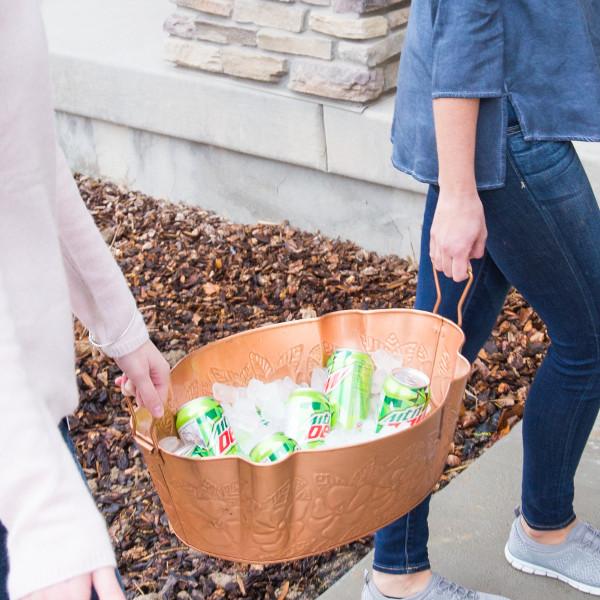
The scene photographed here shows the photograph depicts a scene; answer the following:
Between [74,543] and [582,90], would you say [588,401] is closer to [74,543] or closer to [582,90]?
[582,90]

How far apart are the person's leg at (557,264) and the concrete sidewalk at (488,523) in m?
0.43

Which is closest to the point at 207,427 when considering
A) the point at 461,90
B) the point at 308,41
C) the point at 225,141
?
the point at 461,90

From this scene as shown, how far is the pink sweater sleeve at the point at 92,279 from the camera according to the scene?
1377 mm

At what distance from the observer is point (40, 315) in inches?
46.3

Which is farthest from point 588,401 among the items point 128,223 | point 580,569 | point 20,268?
point 128,223

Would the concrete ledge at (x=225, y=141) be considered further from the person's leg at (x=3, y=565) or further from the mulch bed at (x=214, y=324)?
the person's leg at (x=3, y=565)

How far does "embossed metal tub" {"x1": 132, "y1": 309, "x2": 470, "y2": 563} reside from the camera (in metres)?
1.56

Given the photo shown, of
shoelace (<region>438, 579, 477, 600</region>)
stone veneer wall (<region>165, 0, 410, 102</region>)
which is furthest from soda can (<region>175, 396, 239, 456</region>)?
stone veneer wall (<region>165, 0, 410, 102</region>)

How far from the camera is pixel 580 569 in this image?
2428 mm

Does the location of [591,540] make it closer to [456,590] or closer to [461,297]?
[456,590]

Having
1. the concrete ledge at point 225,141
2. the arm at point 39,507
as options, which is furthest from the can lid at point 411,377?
the concrete ledge at point 225,141

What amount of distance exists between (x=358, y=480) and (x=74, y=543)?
730mm

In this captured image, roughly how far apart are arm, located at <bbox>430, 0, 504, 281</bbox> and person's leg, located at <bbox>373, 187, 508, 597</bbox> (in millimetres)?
194

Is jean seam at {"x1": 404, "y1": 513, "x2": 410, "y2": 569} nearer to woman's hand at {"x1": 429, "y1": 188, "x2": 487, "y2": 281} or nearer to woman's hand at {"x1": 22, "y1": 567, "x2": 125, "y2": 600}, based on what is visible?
woman's hand at {"x1": 429, "y1": 188, "x2": 487, "y2": 281}
